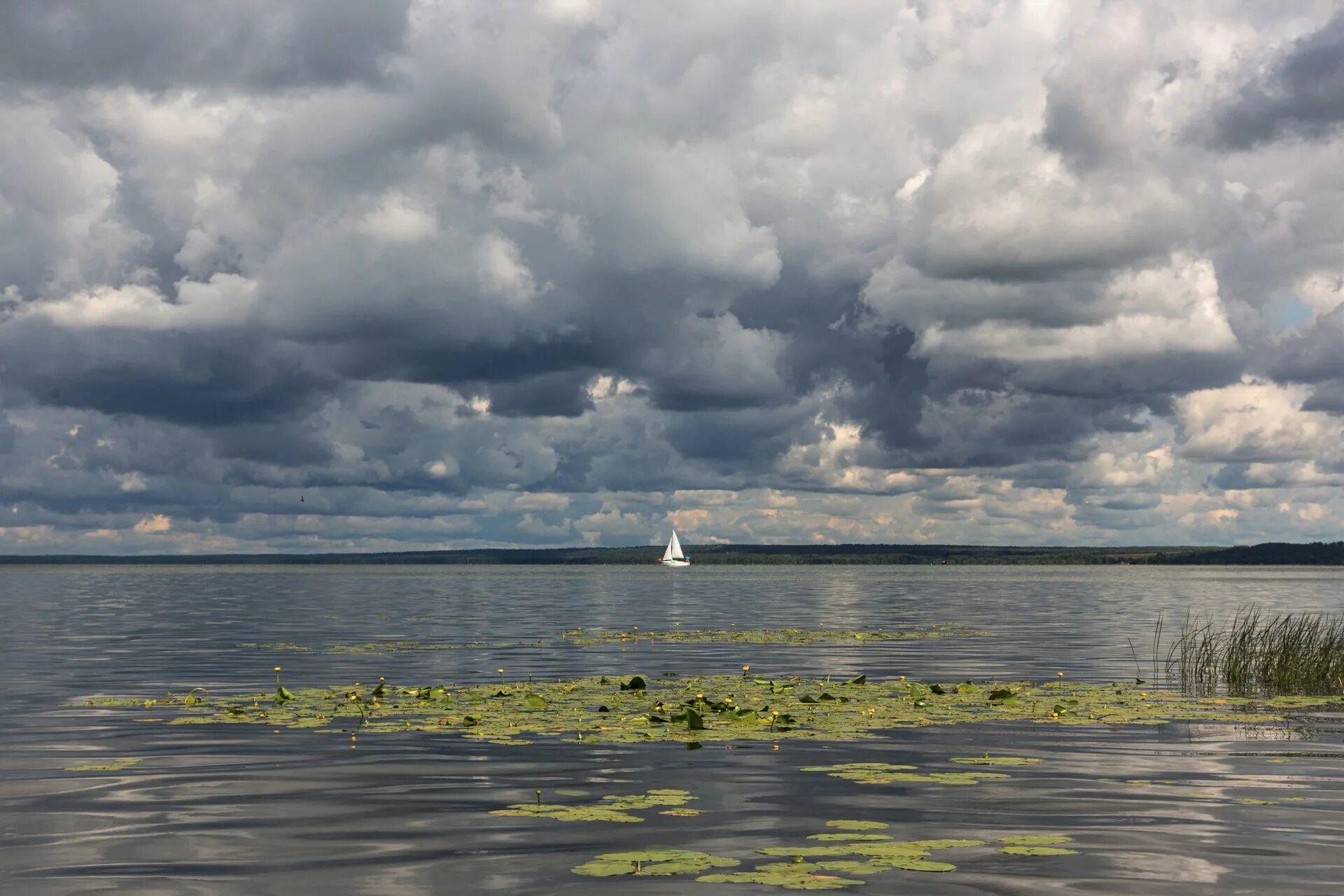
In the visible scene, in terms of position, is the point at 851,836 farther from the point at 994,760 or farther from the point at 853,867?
the point at 994,760

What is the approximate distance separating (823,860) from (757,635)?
48.5 m

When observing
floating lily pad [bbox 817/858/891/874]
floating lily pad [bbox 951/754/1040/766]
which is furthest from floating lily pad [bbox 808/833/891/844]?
floating lily pad [bbox 951/754/1040/766]

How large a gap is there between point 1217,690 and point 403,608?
239ft

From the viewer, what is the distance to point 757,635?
6350 centimetres

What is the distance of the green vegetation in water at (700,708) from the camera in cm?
2748

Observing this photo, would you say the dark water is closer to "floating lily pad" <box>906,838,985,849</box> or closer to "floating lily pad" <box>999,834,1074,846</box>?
"floating lily pad" <box>999,834,1074,846</box>

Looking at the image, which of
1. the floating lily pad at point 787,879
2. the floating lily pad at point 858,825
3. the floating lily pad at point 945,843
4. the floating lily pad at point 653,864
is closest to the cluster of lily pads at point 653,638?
the floating lily pad at point 858,825

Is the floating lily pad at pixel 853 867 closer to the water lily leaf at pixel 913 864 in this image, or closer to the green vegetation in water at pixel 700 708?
the water lily leaf at pixel 913 864

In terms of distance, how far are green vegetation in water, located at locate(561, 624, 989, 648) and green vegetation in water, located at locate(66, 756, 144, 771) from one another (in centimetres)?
3333

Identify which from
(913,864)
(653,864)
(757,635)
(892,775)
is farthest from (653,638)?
(913,864)

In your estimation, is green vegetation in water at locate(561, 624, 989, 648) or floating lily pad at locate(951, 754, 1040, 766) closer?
floating lily pad at locate(951, 754, 1040, 766)

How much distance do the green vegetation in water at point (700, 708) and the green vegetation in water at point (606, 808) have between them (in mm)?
3958

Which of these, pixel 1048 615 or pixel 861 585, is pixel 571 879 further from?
pixel 861 585

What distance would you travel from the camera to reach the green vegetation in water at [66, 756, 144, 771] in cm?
2266
